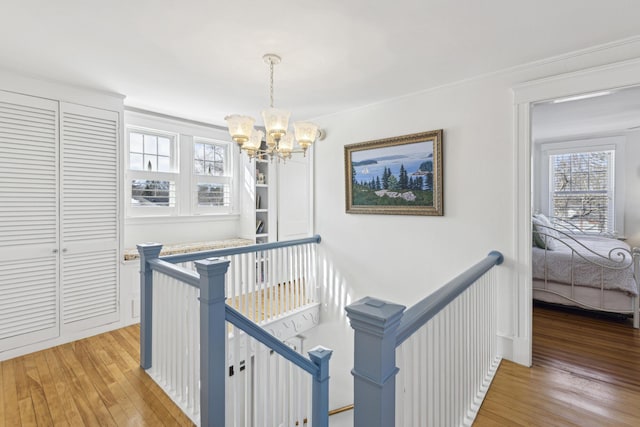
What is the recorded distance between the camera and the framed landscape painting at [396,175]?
2979mm

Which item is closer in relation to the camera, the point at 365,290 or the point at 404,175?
the point at 404,175

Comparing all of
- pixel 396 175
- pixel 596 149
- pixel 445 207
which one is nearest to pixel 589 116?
pixel 596 149

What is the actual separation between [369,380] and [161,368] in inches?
77.2

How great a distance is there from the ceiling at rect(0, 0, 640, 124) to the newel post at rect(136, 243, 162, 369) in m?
1.49

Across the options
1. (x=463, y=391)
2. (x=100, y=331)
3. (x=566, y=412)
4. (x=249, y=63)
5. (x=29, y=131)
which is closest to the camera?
(x=463, y=391)

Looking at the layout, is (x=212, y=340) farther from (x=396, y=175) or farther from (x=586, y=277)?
(x=586, y=277)

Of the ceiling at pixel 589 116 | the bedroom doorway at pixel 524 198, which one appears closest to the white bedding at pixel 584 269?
the bedroom doorway at pixel 524 198

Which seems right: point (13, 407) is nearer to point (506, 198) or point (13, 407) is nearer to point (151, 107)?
point (151, 107)

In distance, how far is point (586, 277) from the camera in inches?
124

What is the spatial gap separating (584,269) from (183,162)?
4893 mm

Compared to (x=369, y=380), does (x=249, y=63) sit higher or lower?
higher

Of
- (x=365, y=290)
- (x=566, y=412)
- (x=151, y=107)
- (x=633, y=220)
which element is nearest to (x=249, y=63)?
(x=151, y=107)

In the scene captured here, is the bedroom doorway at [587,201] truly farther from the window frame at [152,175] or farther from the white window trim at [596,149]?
the window frame at [152,175]

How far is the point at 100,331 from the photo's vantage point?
3.08 m
